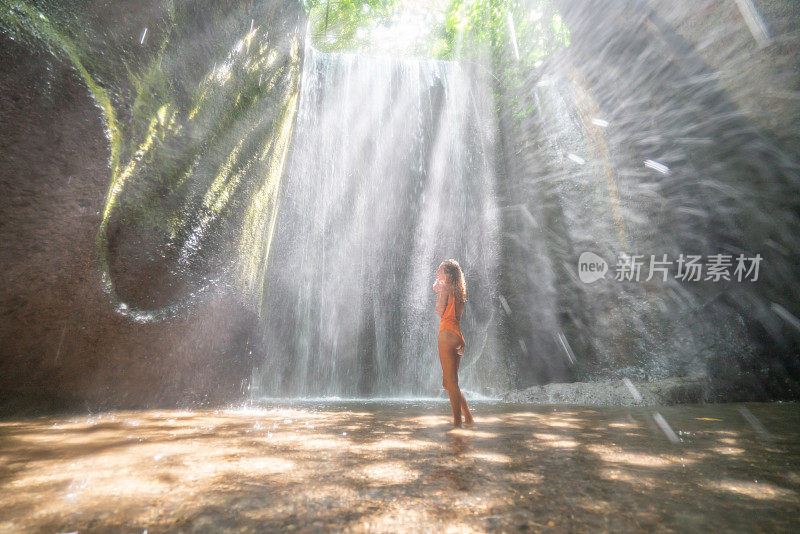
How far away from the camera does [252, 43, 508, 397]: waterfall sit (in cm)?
874

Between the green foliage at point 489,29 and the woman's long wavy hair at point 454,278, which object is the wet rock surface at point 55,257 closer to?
the woman's long wavy hair at point 454,278

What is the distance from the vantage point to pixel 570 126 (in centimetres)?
860

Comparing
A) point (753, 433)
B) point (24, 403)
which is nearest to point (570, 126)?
point (753, 433)

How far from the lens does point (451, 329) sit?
143 inches

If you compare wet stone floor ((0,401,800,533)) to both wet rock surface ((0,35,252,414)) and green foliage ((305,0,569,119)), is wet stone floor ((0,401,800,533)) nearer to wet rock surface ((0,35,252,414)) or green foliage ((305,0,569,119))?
wet rock surface ((0,35,252,414))

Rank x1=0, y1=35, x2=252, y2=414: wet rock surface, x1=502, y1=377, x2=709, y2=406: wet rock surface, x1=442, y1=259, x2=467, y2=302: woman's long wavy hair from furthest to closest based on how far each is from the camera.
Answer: x1=502, y1=377, x2=709, y2=406: wet rock surface
x1=442, y1=259, x2=467, y2=302: woman's long wavy hair
x1=0, y1=35, x2=252, y2=414: wet rock surface

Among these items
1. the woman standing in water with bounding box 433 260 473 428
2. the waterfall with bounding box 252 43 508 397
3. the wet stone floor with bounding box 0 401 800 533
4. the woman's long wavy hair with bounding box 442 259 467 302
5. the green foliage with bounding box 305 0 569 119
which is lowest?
the wet stone floor with bounding box 0 401 800 533

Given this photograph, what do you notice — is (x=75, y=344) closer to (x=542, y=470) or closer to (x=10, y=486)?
(x=10, y=486)

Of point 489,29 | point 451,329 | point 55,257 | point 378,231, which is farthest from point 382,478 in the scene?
point 489,29

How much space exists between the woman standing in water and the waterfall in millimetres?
4806

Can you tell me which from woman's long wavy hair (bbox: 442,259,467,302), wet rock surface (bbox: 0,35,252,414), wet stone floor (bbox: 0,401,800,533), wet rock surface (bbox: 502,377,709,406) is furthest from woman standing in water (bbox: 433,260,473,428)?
wet rock surface (bbox: 502,377,709,406)

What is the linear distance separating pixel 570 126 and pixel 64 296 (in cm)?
905

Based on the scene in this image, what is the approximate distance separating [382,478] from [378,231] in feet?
26.7

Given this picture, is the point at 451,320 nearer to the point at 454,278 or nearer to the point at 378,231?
the point at 454,278
